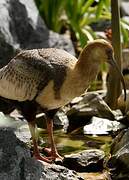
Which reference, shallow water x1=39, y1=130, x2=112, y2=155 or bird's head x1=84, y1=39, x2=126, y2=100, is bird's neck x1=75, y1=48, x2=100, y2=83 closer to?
bird's head x1=84, y1=39, x2=126, y2=100

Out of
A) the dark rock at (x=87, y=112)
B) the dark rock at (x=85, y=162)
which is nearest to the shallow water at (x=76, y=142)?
the dark rock at (x=87, y=112)

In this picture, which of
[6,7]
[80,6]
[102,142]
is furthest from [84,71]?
[80,6]

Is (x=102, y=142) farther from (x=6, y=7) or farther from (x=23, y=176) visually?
(x=6, y=7)

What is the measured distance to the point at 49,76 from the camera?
594 cm

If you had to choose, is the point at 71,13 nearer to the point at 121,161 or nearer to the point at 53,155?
the point at 53,155

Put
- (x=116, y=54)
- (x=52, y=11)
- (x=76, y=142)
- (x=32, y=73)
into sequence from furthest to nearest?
(x=52, y=11) < (x=116, y=54) < (x=76, y=142) < (x=32, y=73)

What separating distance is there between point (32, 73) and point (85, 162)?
1055 millimetres

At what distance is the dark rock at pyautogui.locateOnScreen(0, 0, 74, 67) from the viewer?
32.6ft

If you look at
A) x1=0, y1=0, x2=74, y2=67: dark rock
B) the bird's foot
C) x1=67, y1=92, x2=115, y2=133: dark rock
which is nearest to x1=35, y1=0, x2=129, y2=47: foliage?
x1=0, y1=0, x2=74, y2=67: dark rock

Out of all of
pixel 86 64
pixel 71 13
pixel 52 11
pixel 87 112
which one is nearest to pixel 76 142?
pixel 87 112

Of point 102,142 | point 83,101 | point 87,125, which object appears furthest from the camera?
point 83,101

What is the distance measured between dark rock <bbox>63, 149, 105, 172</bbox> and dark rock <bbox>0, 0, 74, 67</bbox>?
12.3 feet

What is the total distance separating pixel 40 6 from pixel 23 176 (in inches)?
350

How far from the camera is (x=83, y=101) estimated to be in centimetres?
924
